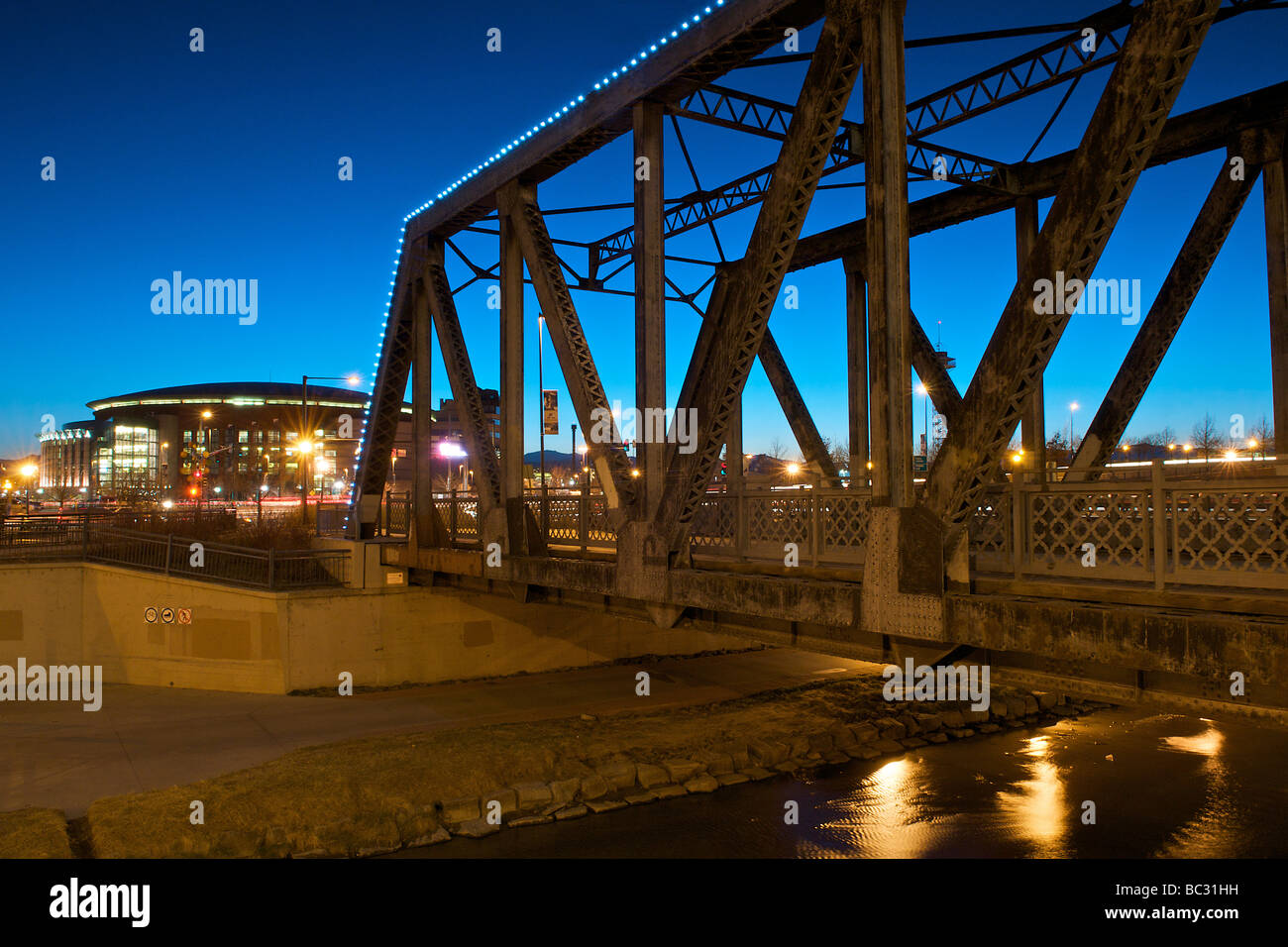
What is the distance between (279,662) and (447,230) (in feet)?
32.7

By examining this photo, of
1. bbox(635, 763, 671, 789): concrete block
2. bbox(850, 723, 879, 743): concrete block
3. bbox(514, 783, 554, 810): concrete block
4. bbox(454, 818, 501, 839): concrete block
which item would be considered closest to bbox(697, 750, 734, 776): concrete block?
bbox(635, 763, 671, 789): concrete block

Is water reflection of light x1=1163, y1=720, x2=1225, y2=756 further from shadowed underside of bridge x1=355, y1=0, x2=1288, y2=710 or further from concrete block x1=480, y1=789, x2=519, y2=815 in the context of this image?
concrete block x1=480, y1=789, x2=519, y2=815

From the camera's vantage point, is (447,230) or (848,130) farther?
(447,230)

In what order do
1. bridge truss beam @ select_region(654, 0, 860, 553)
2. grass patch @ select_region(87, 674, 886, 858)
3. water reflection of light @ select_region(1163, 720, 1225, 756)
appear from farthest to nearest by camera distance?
water reflection of light @ select_region(1163, 720, 1225, 756) < grass patch @ select_region(87, 674, 886, 858) < bridge truss beam @ select_region(654, 0, 860, 553)

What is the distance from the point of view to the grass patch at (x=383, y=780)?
34.4ft

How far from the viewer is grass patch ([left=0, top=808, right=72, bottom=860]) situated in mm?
9469

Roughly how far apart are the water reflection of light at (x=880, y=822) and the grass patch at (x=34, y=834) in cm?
864

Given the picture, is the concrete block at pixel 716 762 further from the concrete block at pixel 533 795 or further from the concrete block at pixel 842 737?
the concrete block at pixel 533 795

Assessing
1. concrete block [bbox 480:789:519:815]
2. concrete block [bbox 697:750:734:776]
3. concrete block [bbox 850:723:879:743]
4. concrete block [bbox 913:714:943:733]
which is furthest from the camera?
concrete block [bbox 913:714:943:733]

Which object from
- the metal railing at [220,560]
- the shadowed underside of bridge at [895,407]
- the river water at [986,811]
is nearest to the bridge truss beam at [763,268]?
the shadowed underside of bridge at [895,407]

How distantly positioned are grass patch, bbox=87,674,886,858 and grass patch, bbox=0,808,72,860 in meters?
0.35
